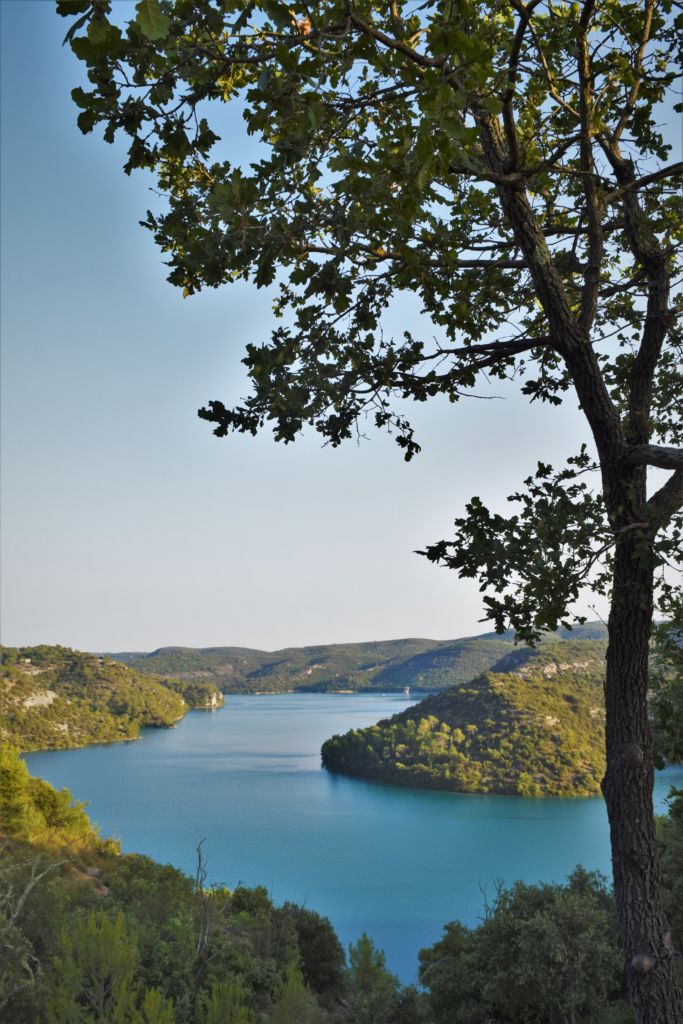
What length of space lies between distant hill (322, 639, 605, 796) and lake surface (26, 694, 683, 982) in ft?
5.82

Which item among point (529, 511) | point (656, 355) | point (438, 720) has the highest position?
point (656, 355)

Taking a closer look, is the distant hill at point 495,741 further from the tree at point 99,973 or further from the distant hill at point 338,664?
the distant hill at point 338,664

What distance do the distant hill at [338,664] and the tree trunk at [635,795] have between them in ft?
421

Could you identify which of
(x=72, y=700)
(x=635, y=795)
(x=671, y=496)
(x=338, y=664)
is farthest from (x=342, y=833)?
(x=338, y=664)

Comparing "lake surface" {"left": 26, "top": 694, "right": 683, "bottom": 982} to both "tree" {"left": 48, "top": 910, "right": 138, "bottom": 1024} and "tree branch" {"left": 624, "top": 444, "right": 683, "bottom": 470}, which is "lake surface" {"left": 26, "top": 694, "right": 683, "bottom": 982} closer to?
"tree" {"left": 48, "top": 910, "right": 138, "bottom": 1024}

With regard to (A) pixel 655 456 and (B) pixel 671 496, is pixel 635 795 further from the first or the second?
(A) pixel 655 456

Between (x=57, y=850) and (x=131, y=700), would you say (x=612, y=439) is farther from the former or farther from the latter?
(x=131, y=700)

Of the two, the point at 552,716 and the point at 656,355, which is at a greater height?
the point at 656,355

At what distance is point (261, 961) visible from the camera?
13.7 m

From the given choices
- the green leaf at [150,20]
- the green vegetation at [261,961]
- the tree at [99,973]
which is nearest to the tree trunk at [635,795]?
the green leaf at [150,20]

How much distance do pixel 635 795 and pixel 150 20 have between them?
344 centimetres

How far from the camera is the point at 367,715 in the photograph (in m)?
105

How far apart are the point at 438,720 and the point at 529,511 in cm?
6231

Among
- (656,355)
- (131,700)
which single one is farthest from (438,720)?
(656,355)
